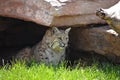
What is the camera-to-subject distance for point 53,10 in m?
4.44

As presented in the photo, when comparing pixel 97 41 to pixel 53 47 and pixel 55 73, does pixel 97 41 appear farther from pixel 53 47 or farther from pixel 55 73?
pixel 55 73

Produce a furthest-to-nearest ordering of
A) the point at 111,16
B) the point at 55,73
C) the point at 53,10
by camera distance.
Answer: the point at 53,10
the point at 55,73
the point at 111,16

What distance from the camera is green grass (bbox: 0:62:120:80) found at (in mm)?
3943

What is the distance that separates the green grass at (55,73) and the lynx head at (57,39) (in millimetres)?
337

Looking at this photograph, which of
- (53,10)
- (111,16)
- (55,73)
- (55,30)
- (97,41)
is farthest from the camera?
(97,41)

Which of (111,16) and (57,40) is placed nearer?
(111,16)

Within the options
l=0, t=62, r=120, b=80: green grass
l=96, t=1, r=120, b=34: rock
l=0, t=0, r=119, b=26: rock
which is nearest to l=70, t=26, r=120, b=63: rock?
l=0, t=0, r=119, b=26: rock

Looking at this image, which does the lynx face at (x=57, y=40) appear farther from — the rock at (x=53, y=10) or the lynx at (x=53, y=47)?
the rock at (x=53, y=10)

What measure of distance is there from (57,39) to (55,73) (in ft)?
2.26

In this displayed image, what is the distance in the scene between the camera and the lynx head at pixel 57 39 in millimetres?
4695

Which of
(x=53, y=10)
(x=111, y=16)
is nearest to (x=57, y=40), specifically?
(x=53, y=10)

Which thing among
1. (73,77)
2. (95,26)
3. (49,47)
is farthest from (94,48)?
(73,77)

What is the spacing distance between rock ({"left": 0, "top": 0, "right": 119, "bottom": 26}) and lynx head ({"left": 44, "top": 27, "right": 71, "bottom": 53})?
115mm

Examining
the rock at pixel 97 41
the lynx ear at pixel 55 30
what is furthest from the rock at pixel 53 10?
the rock at pixel 97 41
